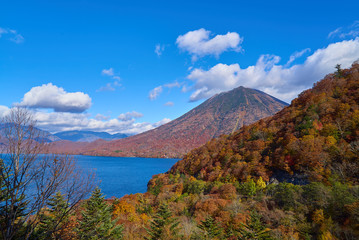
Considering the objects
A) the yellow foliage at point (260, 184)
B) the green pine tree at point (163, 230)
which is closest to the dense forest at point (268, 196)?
the green pine tree at point (163, 230)

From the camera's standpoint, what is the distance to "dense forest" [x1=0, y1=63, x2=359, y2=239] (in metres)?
15.3

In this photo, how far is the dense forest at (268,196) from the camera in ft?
50.3

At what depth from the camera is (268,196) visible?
26.6 meters

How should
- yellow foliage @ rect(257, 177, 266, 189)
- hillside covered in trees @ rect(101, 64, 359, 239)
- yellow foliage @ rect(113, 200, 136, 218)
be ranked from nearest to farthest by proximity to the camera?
hillside covered in trees @ rect(101, 64, 359, 239) → yellow foliage @ rect(113, 200, 136, 218) → yellow foliage @ rect(257, 177, 266, 189)

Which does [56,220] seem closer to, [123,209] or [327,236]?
[327,236]

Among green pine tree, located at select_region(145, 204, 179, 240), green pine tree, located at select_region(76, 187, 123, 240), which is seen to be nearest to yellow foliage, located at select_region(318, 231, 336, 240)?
green pine tree, located at select_region(145, 204, 179, 240)

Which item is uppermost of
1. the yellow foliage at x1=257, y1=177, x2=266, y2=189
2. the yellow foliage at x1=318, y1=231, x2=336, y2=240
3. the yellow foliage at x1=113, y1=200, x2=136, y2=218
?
the yellow foliage at x1=113, y1=200, x2=136, y2=218

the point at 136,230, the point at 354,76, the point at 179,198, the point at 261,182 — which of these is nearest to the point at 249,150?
the point at 261,182

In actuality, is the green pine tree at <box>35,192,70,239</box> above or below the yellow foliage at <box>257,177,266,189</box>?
above

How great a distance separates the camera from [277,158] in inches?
1367

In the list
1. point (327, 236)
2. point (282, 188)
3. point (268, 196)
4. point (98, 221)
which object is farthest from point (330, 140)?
point (98, 221)

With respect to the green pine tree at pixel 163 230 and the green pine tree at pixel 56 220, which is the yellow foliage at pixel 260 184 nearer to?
the green pine tree at pixel 163 230

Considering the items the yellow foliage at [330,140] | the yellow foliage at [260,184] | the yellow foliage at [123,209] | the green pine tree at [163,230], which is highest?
the yellow foliage at [330,140]

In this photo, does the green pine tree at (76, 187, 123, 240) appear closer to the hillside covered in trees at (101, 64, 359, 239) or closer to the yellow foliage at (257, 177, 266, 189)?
A: the hillside covered in trees at (101, 64, 359, 239)
